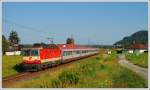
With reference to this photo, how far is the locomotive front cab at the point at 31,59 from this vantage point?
1980cm

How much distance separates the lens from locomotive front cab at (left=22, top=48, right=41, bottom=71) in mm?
19797

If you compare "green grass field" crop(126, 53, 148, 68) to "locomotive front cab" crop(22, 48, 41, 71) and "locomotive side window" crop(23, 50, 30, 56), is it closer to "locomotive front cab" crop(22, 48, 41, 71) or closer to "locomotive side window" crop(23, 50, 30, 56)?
"locomotive front cab" crop(22, 48, 41, 71)

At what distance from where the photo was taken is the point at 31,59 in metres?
20.0

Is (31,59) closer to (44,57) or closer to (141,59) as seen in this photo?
(44,57)

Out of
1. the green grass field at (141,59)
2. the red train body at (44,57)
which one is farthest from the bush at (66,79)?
the red train body at (44,57)

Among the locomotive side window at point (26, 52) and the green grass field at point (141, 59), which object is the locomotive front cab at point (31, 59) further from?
the green grass field at point (141, 59)

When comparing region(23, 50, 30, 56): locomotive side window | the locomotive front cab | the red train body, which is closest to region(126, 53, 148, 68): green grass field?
the red train body

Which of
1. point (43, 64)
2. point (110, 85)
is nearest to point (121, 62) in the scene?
point (43, 64)

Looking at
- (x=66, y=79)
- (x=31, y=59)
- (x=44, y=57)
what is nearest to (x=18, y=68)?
(x=31, y=59)

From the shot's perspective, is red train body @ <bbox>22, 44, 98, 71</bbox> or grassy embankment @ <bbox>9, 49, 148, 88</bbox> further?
red train body @ <bbox>22, 44, 98, 71</bbox>

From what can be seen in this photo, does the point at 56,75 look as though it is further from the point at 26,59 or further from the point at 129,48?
the point at 129,48

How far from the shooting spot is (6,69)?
19.5 m

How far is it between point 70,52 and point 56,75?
10340 mm

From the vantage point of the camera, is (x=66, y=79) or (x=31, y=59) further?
(x=31, y=59)
